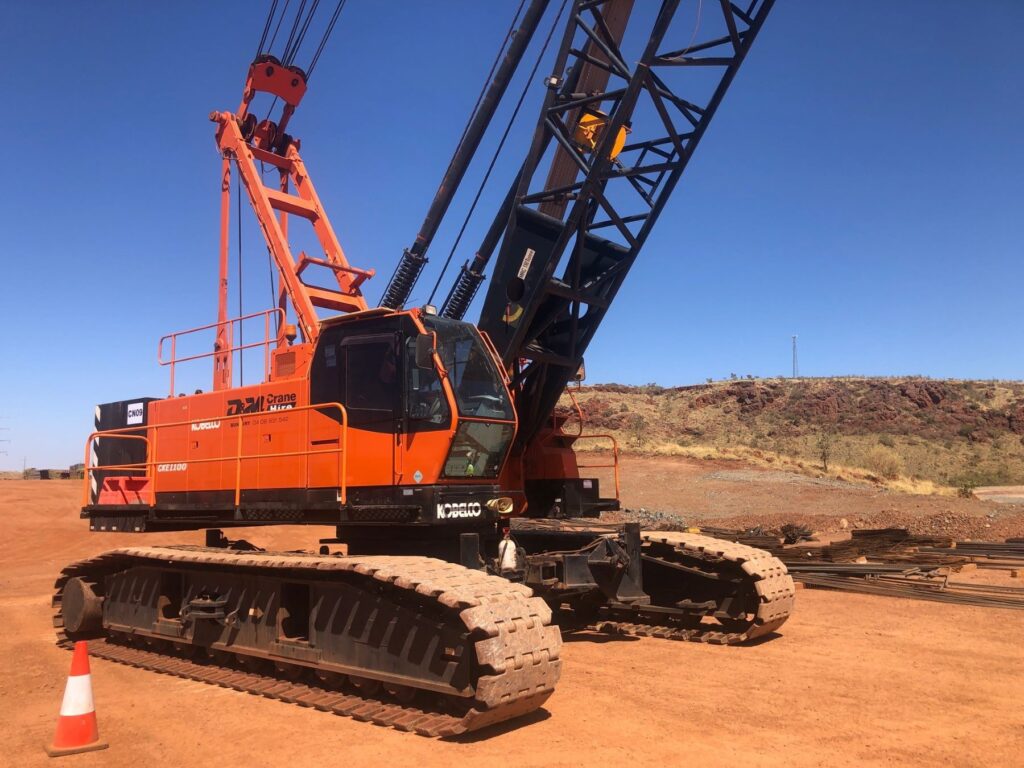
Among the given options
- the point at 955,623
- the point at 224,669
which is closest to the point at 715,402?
the point at 955,623

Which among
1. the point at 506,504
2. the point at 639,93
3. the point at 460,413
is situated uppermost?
the point at 639,93

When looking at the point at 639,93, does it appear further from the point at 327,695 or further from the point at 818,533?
the point at 818,533

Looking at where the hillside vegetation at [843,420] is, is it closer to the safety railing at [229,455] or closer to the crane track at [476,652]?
the safety railing at [229,455]

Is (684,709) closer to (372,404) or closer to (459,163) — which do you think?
(372,404)

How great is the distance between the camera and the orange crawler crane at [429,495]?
240 inches

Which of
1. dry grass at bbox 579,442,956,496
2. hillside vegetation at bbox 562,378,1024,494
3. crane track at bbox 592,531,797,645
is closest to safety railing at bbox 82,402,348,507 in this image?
crane track at bbox 592,531,797,645

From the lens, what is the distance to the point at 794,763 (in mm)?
4789

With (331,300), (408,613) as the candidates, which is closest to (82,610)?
(331,300)

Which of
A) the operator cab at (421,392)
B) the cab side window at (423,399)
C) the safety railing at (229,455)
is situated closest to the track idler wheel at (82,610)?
the safety railing at (229,455)

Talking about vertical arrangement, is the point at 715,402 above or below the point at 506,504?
above

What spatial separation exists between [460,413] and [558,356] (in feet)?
8.93

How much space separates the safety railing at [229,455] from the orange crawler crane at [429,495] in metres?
0.04

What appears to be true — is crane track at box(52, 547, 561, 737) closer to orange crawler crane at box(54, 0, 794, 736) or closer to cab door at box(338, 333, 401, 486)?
orange crawler crane at box(54, 0, 794, 736)

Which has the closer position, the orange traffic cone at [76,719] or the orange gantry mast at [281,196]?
the orange traffic cone at [76,719]
